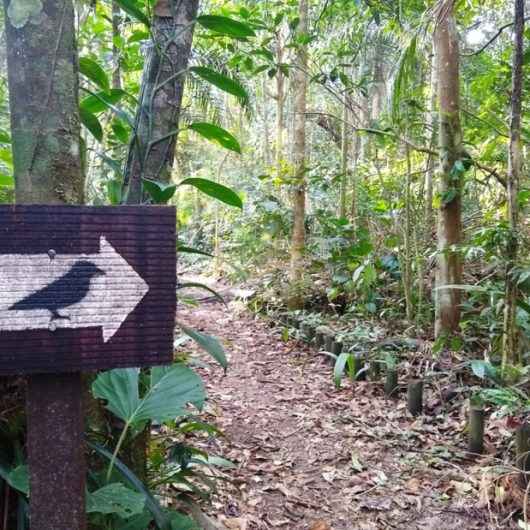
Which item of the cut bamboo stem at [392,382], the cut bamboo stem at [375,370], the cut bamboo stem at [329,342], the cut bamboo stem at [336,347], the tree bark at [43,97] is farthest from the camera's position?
the cut bamboo stem at [329,342]

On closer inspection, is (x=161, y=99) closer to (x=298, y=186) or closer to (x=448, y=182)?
(x=448, y=182)

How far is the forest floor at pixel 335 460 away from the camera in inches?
85.4

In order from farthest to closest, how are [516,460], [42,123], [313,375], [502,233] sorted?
[313,375], [502,233], [516,460], [42,123]

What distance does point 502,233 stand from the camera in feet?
8.66

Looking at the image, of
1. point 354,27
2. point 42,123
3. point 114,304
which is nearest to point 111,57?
point 354,27

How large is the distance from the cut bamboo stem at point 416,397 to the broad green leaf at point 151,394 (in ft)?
6.61

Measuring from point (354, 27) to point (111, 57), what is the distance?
2.70 m

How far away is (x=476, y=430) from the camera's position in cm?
256

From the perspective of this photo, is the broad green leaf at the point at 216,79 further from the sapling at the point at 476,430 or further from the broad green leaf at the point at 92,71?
the sapling at the point at 476,430

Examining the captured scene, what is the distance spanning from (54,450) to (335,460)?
2021 millimetres

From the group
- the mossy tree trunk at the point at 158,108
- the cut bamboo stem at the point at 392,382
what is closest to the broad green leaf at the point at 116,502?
A: the mossy tree trunk at the point at 158,108

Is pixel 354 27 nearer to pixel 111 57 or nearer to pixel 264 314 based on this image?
pixel 111 57

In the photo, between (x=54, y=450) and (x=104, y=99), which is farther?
(x=104, y=99)

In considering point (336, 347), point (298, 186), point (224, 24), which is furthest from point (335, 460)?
point (298, 186)
